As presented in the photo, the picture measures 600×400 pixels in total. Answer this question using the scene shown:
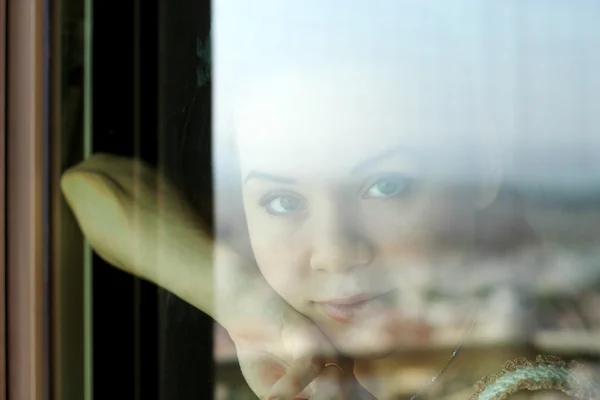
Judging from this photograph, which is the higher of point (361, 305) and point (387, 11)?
point (387, 11)

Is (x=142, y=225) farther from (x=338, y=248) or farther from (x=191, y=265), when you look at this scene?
(x=338, y=248)

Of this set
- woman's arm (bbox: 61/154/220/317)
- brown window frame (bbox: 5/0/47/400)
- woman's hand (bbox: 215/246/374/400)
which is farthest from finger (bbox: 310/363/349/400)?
brown window frame (bbox: 5/0/47/400)

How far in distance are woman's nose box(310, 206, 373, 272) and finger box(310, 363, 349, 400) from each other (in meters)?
0.10

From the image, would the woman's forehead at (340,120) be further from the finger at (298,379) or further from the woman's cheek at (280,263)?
the finger at (298,379)

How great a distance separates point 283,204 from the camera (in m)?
0.71

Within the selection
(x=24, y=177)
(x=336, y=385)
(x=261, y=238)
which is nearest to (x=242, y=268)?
(x=261, y=238)

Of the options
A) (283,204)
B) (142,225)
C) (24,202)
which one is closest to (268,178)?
(283,204)

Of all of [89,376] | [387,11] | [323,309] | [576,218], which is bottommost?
[89,376]

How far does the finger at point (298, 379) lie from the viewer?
690 millimetres

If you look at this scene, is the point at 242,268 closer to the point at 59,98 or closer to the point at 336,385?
the point at 336,385

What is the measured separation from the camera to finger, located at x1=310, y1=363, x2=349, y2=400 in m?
0.69

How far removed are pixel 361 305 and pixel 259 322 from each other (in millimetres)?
107

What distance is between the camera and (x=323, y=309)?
2.28 feet

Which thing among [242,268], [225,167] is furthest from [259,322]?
[225,167]
